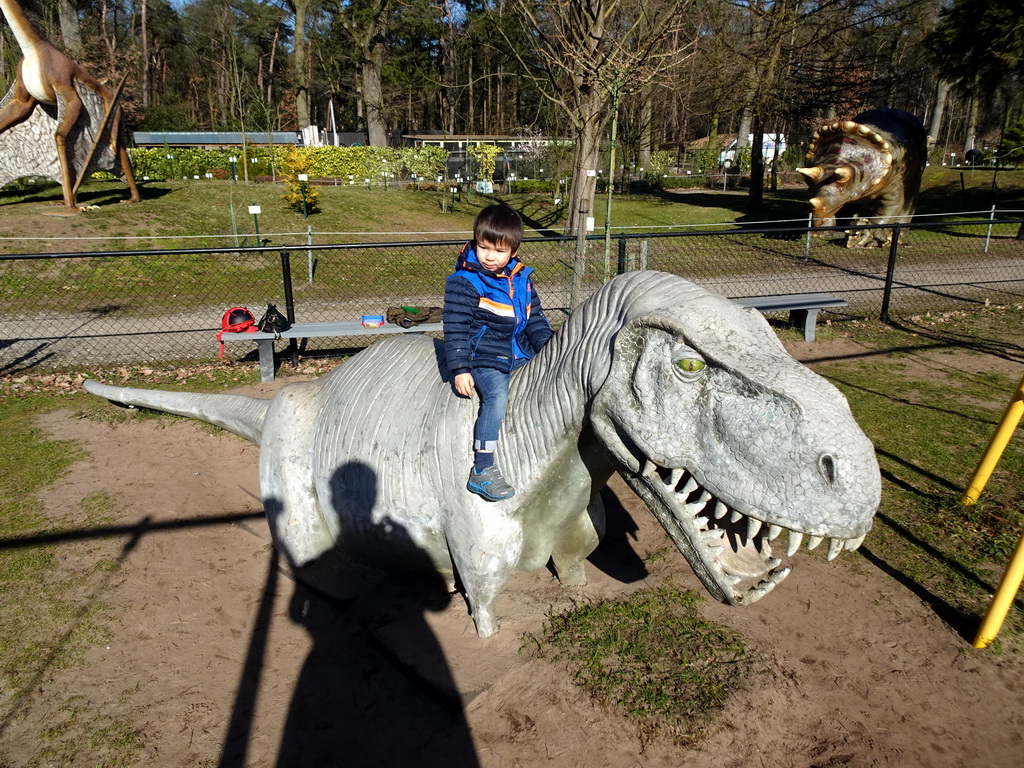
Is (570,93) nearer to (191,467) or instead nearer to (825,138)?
(825,138)

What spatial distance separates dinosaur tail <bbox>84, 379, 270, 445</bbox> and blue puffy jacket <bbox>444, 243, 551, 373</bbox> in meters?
1.58

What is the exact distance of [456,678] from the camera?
2.68m

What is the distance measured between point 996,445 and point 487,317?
317cm

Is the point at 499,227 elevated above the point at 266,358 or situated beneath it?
elevated above

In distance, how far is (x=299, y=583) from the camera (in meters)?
3.44

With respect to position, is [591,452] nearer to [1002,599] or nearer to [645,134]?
[1002,599]

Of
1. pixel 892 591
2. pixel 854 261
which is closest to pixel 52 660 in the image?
pixel 892 591

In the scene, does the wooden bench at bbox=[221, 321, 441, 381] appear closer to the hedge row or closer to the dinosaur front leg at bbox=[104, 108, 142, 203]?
the dinosaur front leg at bbox=[104, 108, 142, 203]

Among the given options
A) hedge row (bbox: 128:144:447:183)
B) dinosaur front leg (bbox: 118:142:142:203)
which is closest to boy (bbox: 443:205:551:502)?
dinosaur front leg (bbox: 118:142:142:203)

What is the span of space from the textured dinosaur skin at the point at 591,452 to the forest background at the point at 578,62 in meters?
5.14

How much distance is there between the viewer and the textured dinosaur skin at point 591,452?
6.00 ft

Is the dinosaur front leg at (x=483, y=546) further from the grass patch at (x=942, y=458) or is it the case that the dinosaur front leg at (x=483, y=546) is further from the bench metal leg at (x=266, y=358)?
the bench metal leg at (x=266, y=358)

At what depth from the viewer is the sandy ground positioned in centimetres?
246

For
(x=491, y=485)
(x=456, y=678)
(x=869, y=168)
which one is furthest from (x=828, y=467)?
(x=869, y=168)
